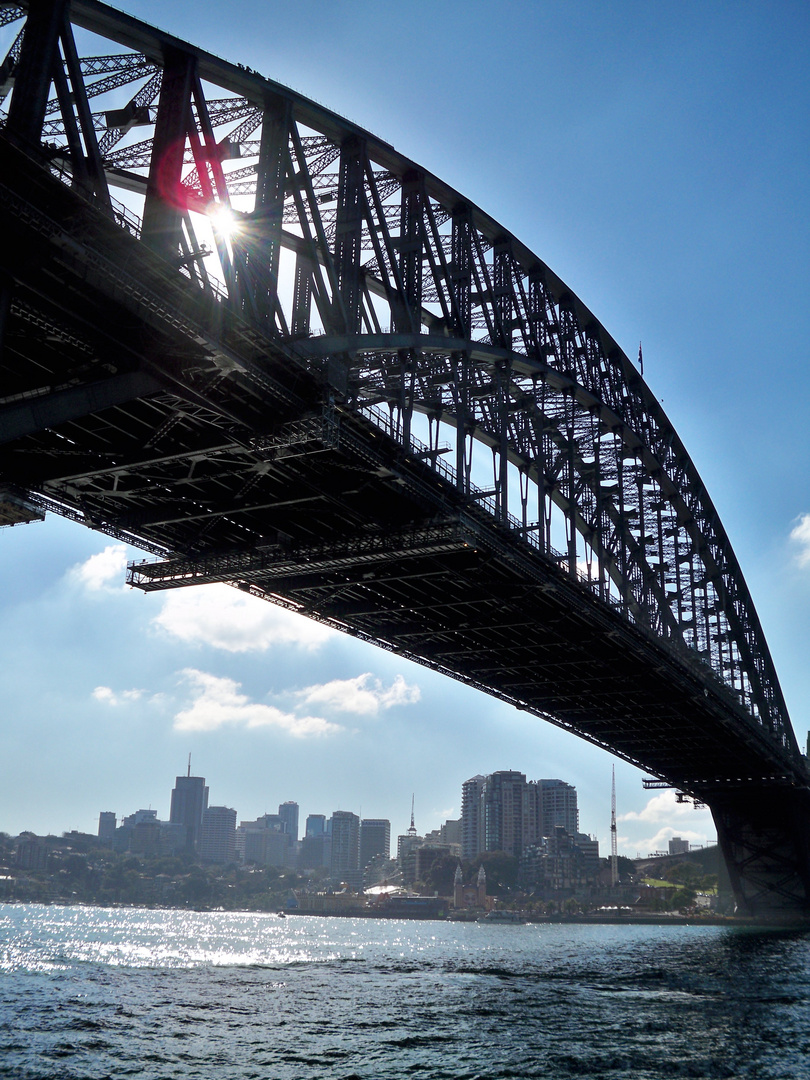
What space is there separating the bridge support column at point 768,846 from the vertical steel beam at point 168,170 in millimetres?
101668

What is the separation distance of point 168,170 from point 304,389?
850 cm

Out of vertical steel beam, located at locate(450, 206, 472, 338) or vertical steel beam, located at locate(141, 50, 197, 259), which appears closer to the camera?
vertical steel beam, located at locate(141, 50, 197, 259)

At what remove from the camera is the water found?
32.4 meters

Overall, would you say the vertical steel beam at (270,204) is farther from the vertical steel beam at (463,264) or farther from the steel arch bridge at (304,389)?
the vertical steel beam at (463,264)

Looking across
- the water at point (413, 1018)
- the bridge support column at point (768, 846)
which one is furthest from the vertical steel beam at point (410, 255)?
the bridge support column at point (768, 846)

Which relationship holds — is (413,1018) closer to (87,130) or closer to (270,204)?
(270,204)

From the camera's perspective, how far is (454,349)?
156 feet

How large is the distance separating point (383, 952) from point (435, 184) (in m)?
73.3

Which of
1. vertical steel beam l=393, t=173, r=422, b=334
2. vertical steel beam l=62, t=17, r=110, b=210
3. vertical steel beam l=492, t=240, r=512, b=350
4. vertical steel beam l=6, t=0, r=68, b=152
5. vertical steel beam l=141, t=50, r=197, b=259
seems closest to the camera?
vertical steel beam l=6, t=0, r=68, b=152

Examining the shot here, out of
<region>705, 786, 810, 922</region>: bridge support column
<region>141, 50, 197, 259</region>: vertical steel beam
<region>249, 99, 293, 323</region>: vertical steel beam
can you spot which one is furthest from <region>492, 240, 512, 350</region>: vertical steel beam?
<region>705, 786, 810, 922</region>: bridge support column

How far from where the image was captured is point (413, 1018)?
42719 millimetres

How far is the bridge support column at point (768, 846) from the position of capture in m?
112

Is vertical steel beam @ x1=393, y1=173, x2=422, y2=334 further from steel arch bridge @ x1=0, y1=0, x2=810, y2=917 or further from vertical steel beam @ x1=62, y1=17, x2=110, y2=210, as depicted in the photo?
vertical steel beam @ x1=62, y1=17, x2=110, y2=210

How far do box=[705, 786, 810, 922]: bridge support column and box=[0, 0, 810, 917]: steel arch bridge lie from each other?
118 feet
